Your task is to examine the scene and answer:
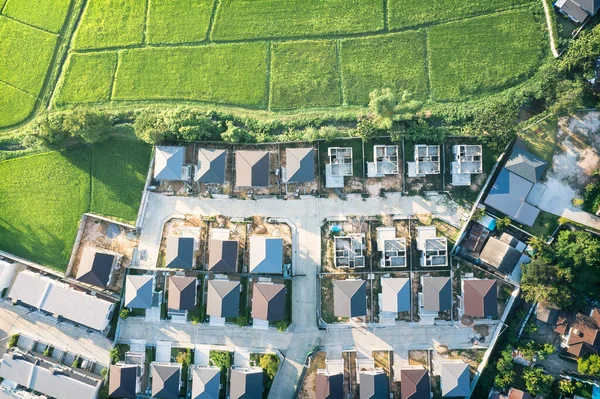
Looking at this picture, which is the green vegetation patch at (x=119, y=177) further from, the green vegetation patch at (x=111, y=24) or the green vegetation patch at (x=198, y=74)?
the green vegetation patch at (x=111, y=24)

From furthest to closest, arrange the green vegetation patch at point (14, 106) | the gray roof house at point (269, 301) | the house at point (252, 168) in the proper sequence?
the green vegetation patch at point (14, 106) → the house at point (252, 168) → the gray roof house at point (269, 301)

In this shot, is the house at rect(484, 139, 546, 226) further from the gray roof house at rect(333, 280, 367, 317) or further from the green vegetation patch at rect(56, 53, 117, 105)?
the green vegetation patch at rect(56, 53, 117, 105)

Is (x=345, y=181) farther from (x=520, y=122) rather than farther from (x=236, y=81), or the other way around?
(x=520, y=122)

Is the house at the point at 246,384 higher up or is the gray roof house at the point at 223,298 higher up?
the gray roof house at the point at 223,298

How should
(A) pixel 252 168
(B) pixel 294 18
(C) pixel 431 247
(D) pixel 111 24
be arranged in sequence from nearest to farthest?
(C) pixel 431 247
(A) pixel 252 168
(B) pixel 294 18
(D) pixel 111 24

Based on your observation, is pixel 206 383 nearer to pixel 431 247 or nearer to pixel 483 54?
pixel 431 247

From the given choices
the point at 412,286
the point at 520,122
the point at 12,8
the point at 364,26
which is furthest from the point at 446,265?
the point at 12,8

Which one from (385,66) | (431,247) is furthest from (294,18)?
(431,247)

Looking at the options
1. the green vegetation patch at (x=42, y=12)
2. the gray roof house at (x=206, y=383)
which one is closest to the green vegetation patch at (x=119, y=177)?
the green vegetation patch at (x=42, y=12)
